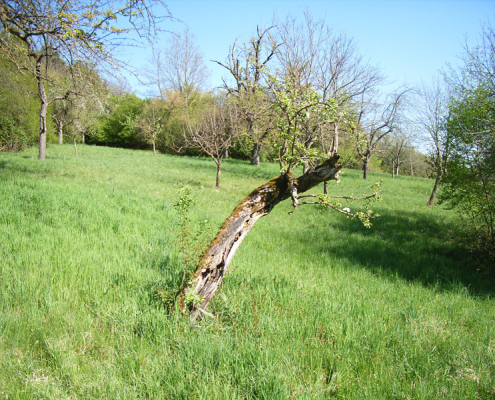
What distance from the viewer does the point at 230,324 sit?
119 inches

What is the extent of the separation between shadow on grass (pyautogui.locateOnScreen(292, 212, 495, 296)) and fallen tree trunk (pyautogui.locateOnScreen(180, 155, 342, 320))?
3.86 metres

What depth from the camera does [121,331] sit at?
8.68 ft

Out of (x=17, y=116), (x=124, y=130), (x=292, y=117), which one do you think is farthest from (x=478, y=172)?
(x=124, y=130)

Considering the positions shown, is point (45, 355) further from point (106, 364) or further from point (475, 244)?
point (475, 244)

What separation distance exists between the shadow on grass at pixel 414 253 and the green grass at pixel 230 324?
0.08 m

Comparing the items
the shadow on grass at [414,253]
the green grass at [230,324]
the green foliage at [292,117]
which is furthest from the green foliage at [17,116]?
the green foliage at [292,117]

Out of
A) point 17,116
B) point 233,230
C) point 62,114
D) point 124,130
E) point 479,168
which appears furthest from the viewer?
point 124,130

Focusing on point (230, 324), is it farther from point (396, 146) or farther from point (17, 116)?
point (396, 146)

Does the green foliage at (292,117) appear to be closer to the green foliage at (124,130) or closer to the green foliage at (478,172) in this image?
the green foliage at (478,172)

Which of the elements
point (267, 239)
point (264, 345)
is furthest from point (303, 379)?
point (267, 239)

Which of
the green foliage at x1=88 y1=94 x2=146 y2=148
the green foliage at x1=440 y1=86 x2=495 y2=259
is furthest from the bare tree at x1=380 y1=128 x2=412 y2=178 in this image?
the green foliage at x1=88 y1=94 x2=146 y2=148

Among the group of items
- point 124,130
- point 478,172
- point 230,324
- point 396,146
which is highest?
point 396,146

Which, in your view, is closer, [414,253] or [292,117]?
[292,117]

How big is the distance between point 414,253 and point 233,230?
664 cm
